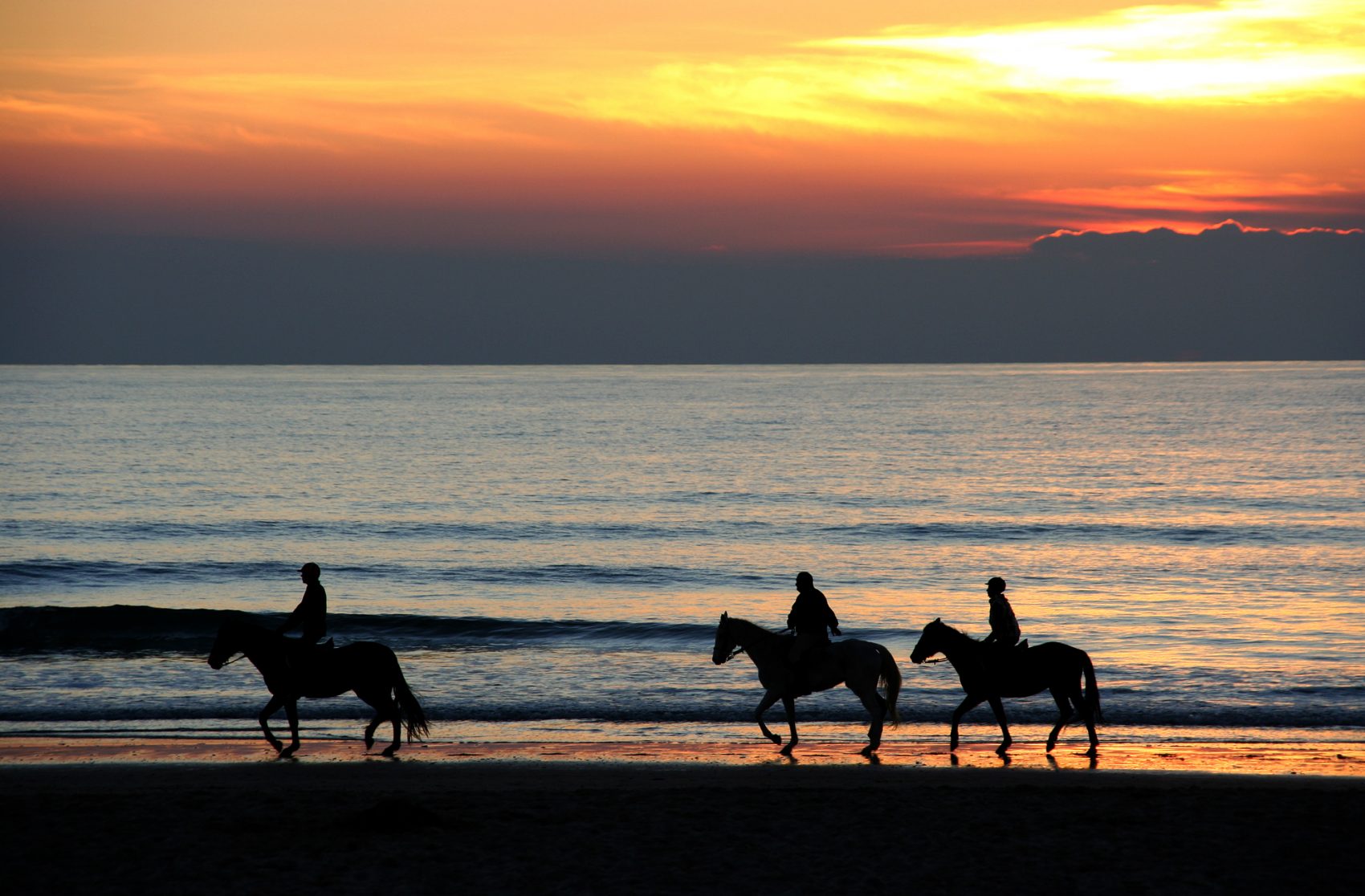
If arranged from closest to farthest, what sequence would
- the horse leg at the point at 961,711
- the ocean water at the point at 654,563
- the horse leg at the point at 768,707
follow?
the horse leg at the point at 961,711
the horse leg at the point at 768,707
the ocean water at the point at 654,563

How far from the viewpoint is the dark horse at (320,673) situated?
44.4 ft

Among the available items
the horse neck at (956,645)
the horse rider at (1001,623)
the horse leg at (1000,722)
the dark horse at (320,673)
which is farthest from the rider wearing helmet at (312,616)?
the horse leg at (1000,722)

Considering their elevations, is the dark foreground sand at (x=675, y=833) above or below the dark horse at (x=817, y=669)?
below

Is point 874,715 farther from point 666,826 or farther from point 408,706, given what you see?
point 408,706

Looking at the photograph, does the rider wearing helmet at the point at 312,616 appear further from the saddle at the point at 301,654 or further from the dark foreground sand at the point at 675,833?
the dark foreground sand at the point at 675,833

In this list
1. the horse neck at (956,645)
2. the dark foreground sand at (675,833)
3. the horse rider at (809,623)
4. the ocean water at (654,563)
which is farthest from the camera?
the ocean water at (654,563)

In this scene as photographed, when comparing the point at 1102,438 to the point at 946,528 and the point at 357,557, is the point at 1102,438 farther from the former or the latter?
the point at 357,557

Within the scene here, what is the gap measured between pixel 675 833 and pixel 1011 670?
17.1 ft

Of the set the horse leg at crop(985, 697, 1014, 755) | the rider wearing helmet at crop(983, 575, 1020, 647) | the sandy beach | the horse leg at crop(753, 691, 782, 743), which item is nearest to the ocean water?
the horse leg at crop(753, 691, 782, 743)

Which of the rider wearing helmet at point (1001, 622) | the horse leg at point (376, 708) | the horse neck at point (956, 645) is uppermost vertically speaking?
the rider wearing helmet at point (1001, 622)

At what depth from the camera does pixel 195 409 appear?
4879 inches

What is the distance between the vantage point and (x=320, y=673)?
537 inches

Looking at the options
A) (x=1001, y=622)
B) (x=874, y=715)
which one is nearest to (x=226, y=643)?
(x=874, y=715)

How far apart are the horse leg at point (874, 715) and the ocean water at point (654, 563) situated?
2544 mm
